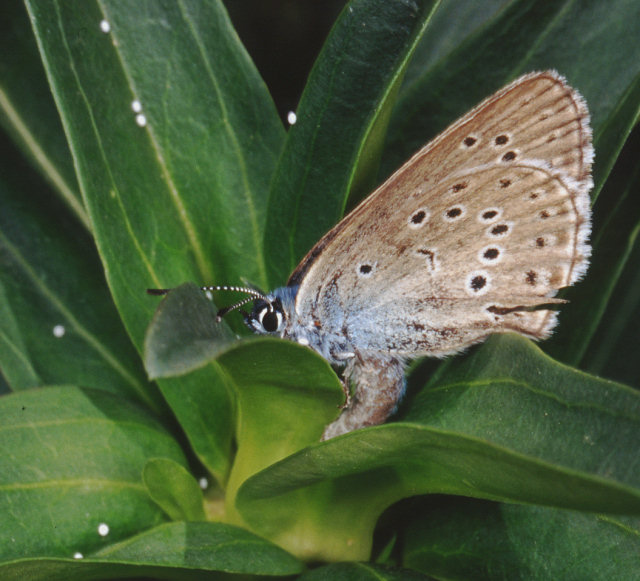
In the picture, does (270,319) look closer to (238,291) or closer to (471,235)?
(238,291)

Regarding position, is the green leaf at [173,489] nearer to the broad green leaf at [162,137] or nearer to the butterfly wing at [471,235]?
the broad green leaf at [162,137]

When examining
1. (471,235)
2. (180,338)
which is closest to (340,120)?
(471,235)

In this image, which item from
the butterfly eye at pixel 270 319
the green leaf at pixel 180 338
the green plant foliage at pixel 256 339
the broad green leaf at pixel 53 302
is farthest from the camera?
the broad green leaf at pixel 53 302

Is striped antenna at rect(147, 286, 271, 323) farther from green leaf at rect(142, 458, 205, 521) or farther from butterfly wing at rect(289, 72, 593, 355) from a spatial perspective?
green leaf at rect(142, 458, 205, 521)

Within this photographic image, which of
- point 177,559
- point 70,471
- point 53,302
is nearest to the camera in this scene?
point 177,559

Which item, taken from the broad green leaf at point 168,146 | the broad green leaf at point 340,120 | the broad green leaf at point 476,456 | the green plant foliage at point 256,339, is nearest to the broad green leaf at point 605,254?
the green plant foliage at point 256,339
